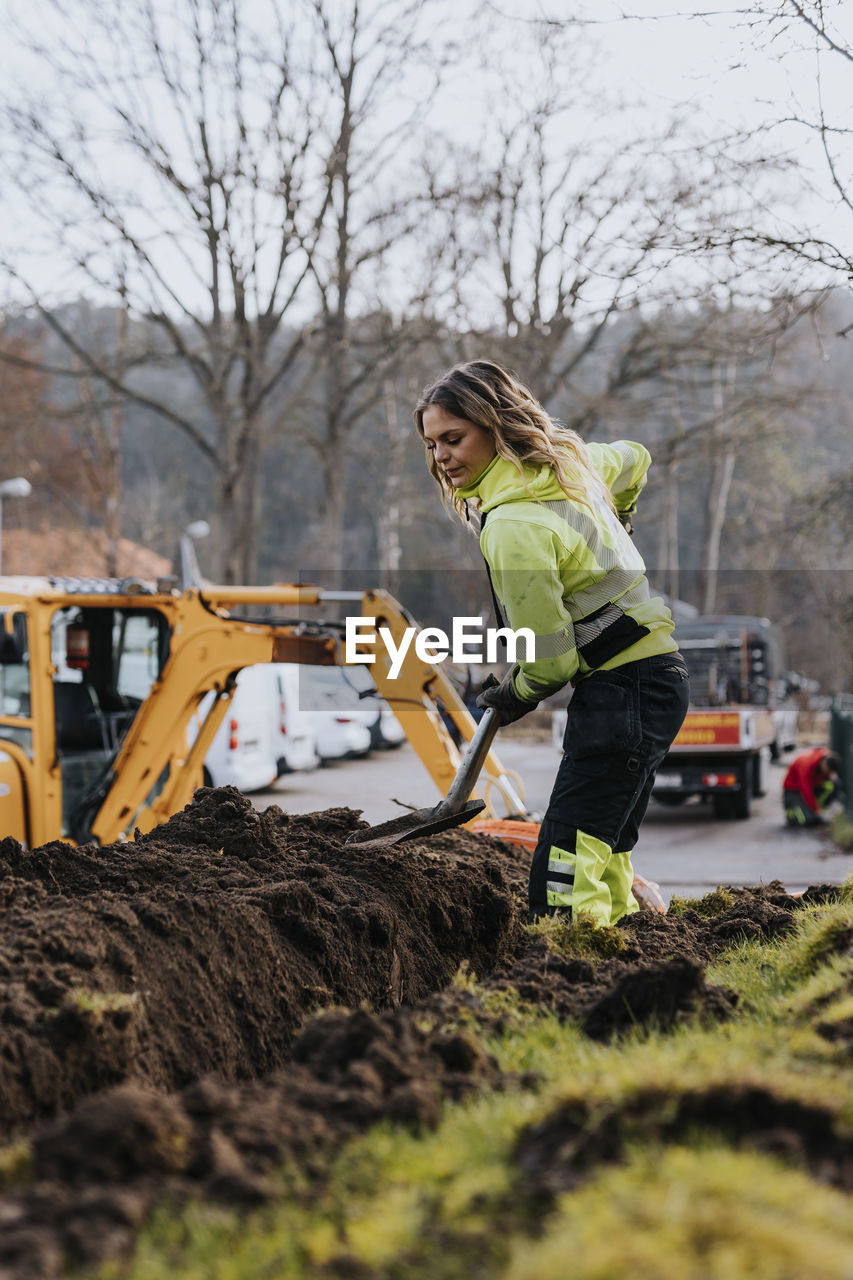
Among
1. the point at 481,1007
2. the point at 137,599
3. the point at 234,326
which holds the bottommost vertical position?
the point at 481,1007

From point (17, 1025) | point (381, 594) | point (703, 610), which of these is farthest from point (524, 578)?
point (703, 610)

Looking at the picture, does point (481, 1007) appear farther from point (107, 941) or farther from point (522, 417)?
point (522, 417)

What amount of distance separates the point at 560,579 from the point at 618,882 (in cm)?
119

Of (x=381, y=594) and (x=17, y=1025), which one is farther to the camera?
(x=381, y=594)

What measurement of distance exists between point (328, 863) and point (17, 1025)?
1935 millimetres

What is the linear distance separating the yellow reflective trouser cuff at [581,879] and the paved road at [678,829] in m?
3.63

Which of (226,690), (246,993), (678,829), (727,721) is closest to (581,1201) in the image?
(246,993)

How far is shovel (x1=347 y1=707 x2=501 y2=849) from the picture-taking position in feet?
14.2

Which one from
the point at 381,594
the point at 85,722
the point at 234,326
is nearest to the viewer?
the point at 381,594

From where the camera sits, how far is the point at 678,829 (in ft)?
46.8

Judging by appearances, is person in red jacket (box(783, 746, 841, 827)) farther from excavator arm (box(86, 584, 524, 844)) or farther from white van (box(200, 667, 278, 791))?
excavator arm (box(86, 584, 524, 844))

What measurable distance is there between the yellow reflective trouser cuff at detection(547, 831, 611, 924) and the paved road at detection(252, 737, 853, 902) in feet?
11.9

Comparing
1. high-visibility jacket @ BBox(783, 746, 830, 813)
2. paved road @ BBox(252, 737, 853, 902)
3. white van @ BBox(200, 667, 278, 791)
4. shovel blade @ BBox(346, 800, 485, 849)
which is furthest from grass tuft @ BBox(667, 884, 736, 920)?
white van @ BBox(200, 667, 278, 791)

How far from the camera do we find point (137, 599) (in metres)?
8.23
